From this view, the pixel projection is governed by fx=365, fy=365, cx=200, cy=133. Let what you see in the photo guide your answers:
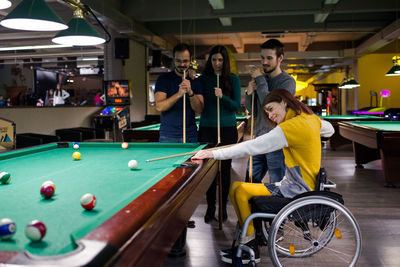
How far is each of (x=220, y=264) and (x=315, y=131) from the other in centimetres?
105

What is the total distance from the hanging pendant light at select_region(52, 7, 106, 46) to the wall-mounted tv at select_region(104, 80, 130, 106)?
496 centimetres

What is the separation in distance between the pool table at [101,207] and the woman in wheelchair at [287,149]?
257mm

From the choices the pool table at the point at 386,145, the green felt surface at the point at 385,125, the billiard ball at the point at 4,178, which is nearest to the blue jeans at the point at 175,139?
the billiard ball at the point at 4,178

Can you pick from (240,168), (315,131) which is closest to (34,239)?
(315,131)

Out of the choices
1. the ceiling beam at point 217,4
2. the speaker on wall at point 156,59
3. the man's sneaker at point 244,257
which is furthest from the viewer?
the speaker on wall at point 156,59

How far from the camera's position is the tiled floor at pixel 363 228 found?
7.98 ft

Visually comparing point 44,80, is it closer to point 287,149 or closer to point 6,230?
point 287,149

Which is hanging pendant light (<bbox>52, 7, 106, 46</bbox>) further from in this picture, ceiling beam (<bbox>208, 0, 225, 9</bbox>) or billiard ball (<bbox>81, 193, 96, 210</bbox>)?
ceiling beam (<bbox>208, 0, 225, 9</bbox>)

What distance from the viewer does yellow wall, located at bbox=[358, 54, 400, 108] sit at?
1392 centimetres

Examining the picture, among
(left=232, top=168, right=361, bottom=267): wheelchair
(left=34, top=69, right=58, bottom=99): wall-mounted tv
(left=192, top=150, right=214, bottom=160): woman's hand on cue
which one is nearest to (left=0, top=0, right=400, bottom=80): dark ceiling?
(left=34, top=69, right=58, bottom=99): wall-mounted tv

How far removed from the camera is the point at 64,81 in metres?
19.1

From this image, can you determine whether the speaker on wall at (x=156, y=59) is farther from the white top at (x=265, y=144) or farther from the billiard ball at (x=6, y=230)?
the billiard ball at (x=6, y=230)

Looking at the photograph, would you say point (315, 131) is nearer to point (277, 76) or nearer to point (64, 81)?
point (277, 76)

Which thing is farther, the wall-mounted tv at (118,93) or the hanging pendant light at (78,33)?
the wall-mounted tv at (118,93)
